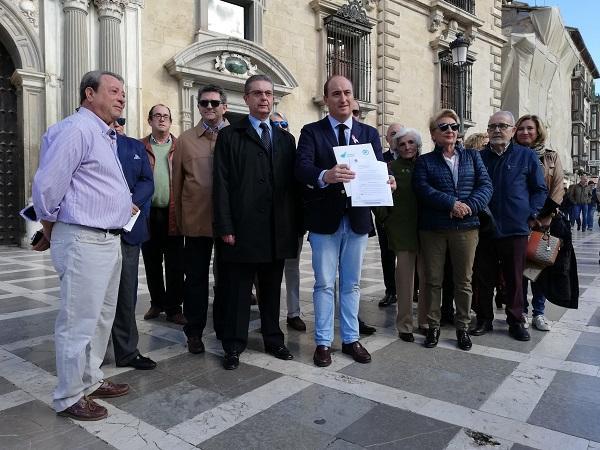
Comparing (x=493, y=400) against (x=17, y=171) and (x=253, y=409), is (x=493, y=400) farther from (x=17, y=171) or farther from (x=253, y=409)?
(x=17, y=171)

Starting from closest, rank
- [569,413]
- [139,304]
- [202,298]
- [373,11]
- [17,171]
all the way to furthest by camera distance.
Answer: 1. [569,413]
2. [202,298]
3. [139,304]
4. [17,171]
5. [373,11]

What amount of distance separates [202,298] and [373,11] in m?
14.3

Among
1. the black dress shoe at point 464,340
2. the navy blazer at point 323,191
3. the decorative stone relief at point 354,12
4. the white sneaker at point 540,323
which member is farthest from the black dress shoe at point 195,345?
the decorative stone relief at point 354,12

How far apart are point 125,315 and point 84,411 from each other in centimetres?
85

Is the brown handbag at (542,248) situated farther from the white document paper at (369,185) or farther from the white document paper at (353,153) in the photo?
the white document paper at (353,153)

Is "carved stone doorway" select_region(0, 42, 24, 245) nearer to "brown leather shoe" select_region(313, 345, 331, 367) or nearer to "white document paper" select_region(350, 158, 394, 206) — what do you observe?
"brown leather shoe" select_region(313, 345, 331, 367)

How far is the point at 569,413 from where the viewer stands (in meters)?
2.60

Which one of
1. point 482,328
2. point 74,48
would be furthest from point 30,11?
point 482,328

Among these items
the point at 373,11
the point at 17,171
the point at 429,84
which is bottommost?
the point at 17,171

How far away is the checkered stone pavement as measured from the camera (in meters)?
2.37

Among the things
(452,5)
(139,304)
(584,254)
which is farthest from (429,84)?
(139,304)

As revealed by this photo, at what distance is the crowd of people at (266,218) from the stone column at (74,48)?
248 inches

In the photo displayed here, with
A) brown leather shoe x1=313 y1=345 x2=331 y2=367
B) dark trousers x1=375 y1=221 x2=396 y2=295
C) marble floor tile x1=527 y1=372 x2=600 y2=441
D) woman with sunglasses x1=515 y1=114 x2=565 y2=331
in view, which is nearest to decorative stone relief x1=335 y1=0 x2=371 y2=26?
dark trousers x1=375 y1=221 x2=396 y2=295

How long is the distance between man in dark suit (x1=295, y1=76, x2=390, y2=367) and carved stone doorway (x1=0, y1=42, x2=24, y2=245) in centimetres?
898
